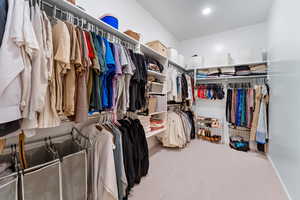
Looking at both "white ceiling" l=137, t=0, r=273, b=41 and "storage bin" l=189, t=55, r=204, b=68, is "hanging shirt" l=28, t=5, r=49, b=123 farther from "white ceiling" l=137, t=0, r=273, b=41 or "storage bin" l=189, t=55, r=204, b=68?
"storage bin" l=189, t=55, r=204, b=68

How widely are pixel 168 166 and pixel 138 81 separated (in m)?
1.50

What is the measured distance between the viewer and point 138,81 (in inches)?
62.6

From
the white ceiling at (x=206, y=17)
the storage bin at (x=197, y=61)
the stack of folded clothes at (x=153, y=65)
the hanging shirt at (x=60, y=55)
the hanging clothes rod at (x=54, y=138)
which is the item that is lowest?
the hanging clothes rod at (x=54, y=138)

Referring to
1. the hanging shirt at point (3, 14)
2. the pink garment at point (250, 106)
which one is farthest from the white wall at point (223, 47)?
the hanging shirt at point (3, 14)

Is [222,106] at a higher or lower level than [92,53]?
lower

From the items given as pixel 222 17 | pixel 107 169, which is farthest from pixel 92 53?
pixel 222 17

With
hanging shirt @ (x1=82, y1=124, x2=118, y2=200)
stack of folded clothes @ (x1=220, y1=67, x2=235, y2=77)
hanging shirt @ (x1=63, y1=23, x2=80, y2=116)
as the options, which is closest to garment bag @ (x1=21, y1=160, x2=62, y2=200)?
hanging shirt @ (x1=82, y1=124, x2=118, y2=200)

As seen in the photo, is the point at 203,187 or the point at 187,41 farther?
the point at 187,41

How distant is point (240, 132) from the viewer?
10.2 feet

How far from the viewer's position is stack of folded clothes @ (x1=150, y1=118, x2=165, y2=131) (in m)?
2.39

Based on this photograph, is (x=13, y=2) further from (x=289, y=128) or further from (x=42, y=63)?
(x=289, y=128)

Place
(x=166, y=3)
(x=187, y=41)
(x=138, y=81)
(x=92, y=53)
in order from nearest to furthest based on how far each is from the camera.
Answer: (x=92, y=53) < (x=138, y=81) < (x=166, y=3) < (x=187, y=41)

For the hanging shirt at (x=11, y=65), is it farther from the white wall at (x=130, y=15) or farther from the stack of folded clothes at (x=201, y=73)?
the stack of folded clothes at (x=201, y=73)

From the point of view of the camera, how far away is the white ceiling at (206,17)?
231 cm
